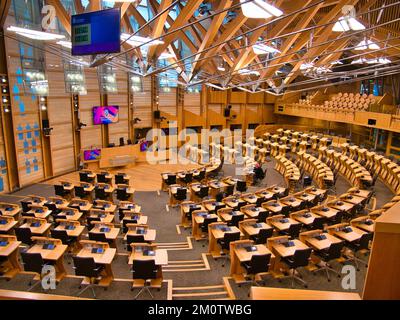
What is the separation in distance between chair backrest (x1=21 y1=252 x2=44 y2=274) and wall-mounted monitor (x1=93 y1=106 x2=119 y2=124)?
1374cm

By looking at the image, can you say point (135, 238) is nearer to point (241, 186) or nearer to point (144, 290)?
point (144, 290)

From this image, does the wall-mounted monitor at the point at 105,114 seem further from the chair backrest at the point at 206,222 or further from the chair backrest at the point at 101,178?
the chair backrest at the point at 206,222

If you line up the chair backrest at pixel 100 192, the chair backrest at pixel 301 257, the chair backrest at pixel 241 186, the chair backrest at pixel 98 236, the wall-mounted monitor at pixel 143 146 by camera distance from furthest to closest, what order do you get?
the wall-mounted monitor at pixel 143 146 → the chair backrest at pixel 241 186 → the chair backrest at pixel 100 192 → the chair backrest at pixel 98 236 → the chair backrest at pixel 301 257

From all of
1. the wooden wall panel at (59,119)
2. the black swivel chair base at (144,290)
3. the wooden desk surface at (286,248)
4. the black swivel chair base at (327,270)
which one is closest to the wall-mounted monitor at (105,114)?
the wooden wall panel at (59,119)

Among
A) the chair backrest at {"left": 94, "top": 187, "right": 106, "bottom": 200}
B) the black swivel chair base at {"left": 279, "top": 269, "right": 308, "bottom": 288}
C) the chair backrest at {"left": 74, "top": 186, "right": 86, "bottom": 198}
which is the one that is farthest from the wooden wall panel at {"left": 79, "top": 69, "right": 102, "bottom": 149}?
the black swivel chair base at {"left": 279, "top": 269, "right": 308, "bottom": 288}

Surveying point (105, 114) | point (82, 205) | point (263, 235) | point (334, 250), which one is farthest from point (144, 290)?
point (105, 114)

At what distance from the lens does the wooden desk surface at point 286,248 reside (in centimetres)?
812

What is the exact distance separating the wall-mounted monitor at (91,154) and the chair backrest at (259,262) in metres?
14.3

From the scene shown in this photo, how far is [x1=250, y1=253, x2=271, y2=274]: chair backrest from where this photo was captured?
7.64 metres

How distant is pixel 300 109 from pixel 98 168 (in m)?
17.6

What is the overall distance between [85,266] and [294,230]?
5.94m

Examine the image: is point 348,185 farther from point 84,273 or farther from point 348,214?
point 84,273

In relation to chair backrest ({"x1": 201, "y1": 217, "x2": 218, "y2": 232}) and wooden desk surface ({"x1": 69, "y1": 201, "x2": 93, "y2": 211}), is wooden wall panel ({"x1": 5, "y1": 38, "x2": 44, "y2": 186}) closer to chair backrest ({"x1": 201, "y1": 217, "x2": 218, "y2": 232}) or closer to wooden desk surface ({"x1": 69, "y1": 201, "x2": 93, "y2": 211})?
wooden desk surface ({"x1": 69, "y1": 201, "x2": 93, "y2": 211})

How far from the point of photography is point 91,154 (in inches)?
766
